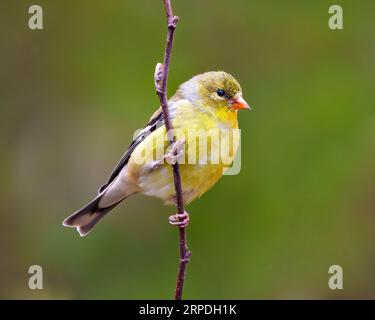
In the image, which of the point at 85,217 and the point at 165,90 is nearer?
the point at 165,90

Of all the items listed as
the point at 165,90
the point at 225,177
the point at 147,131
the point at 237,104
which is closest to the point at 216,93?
the point at 237,104

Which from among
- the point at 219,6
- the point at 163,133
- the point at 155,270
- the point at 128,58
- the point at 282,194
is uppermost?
the point at 219,6

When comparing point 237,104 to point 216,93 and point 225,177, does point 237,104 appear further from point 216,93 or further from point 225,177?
point 225,177

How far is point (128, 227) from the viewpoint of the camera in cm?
740

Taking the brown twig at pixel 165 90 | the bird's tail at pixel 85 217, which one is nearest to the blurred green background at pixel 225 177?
the bird's tail at pixel 85 217

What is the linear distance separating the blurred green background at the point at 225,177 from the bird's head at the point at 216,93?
1.86 metres

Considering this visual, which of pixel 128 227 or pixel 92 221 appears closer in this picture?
pixel 92 221

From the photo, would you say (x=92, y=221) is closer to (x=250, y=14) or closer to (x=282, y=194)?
(x=282, y=194)

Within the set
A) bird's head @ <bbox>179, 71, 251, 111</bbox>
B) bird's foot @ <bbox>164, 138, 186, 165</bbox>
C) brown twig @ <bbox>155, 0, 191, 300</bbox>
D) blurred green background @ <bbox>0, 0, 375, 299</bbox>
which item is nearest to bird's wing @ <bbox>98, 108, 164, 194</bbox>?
bird's head @ <bbox>179, 71, 251, 111</bbox>

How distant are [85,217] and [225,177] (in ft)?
6.20

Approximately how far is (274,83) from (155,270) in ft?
7.26

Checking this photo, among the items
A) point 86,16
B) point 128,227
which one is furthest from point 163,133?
point 86,16

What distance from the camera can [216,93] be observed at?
18.3 feet

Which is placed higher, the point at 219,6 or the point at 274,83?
the point at 219,6
